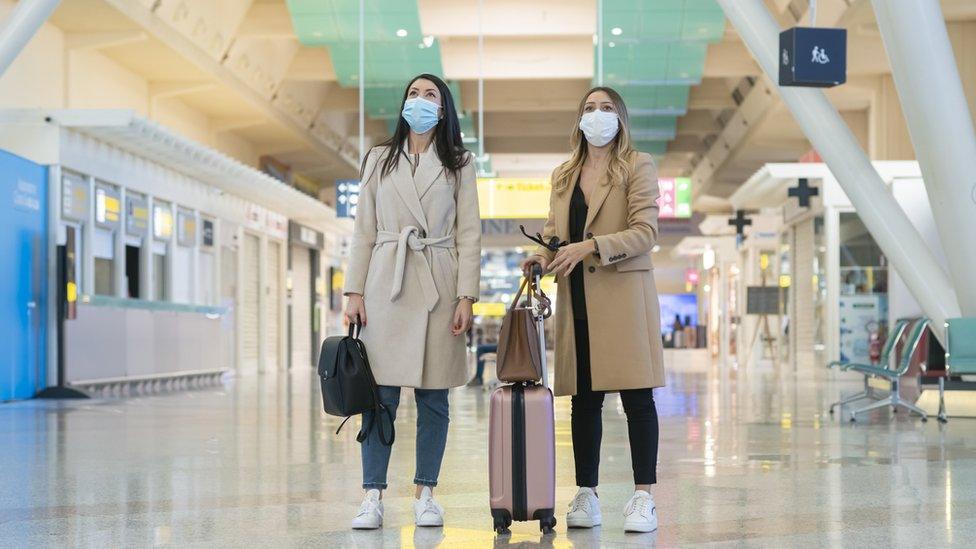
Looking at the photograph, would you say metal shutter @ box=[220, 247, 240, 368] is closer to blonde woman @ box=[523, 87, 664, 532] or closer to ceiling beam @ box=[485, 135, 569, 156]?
ceiling beam @ box=[485, 135, 569, 156]

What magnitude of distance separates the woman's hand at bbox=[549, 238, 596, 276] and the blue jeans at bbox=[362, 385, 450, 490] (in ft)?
2.09

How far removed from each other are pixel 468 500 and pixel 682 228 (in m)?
37.3

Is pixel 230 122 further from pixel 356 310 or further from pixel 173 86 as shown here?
pixel 356 310

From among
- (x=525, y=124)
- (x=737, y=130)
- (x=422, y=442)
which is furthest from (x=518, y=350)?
(x=525, y=124)

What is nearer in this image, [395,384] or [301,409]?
[395,384]

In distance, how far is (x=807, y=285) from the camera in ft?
78.8

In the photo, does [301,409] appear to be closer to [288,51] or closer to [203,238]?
[203,238]

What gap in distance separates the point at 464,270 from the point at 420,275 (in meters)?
0.15

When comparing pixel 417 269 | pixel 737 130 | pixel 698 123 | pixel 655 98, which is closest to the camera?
pixel 417 269

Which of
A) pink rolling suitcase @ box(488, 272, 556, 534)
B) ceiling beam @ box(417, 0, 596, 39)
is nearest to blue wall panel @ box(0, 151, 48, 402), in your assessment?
ceiling beam @ box(417, 0, 596, 39)

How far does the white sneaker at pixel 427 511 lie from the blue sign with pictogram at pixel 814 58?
5115 mm

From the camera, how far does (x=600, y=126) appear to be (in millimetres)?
4391

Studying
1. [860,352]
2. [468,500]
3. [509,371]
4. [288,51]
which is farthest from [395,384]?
[288,51]

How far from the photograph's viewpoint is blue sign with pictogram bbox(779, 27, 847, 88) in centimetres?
852
